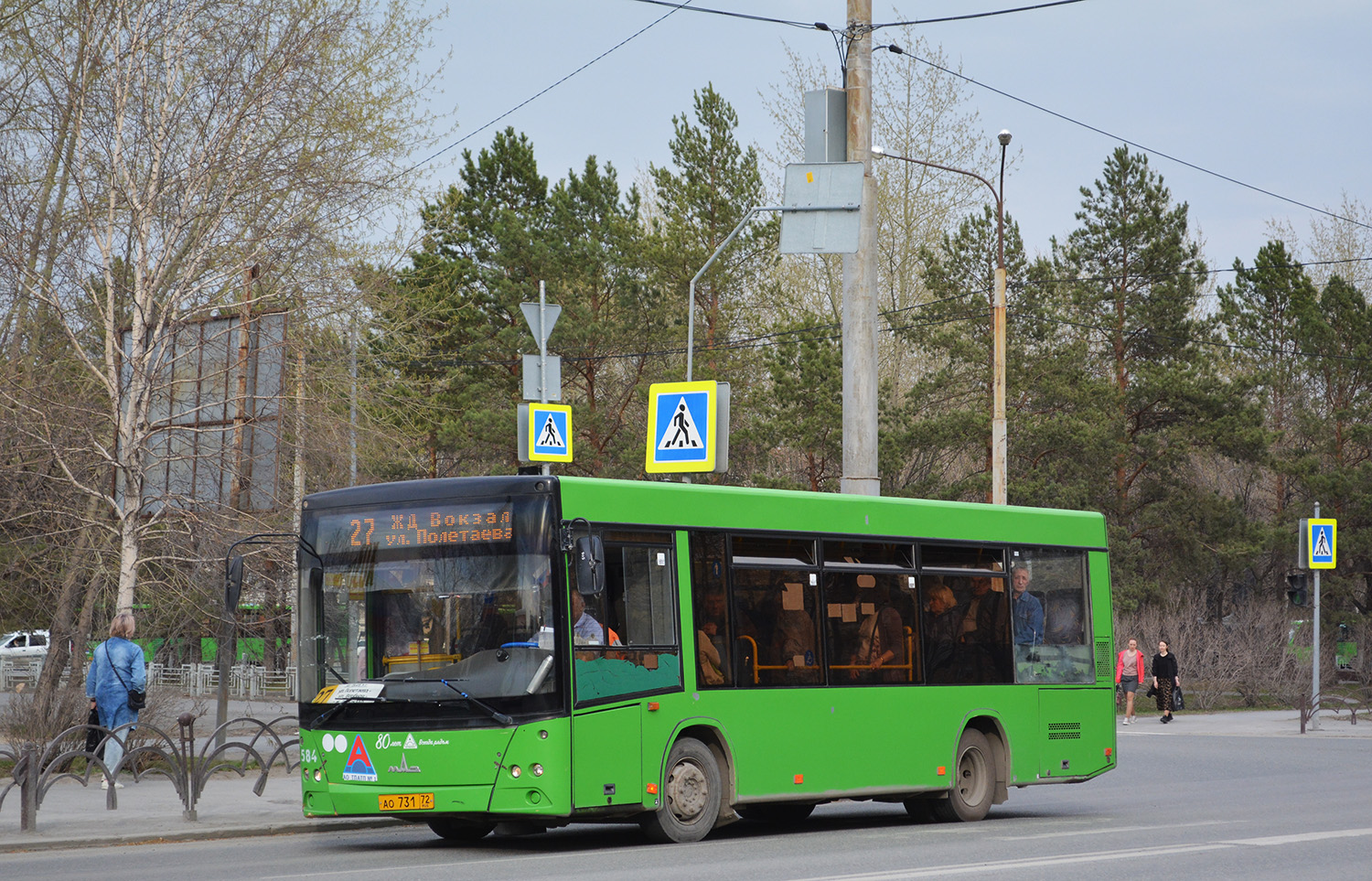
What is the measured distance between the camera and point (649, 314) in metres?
43.1

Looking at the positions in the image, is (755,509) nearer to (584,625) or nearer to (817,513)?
(817,513)

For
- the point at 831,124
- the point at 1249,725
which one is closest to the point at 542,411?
the point at 831,124

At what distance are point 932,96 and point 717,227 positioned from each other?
382 inches

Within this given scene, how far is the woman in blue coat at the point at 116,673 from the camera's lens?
15.8m

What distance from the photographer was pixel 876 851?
11.8 metres

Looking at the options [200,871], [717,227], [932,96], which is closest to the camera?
[200,871]

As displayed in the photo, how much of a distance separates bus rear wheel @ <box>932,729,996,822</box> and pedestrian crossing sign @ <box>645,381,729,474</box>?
3934mm

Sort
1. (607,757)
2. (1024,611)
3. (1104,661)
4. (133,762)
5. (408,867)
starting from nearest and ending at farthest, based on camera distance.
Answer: (408,867), (607,757), (1024,611), (1104,661), (133,762)

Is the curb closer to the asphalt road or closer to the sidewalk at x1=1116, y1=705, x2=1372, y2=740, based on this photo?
the asphalt road

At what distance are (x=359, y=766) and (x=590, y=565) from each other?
7.51 ft

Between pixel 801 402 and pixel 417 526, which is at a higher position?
pixel 801 402

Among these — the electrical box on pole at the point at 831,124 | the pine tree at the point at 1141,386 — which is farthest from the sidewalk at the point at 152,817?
the pine tree at the point at 1141,386

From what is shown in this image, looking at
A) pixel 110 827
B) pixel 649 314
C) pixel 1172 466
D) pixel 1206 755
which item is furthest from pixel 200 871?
pixel 1172 466

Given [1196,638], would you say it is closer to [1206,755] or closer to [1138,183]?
[1138,183]
